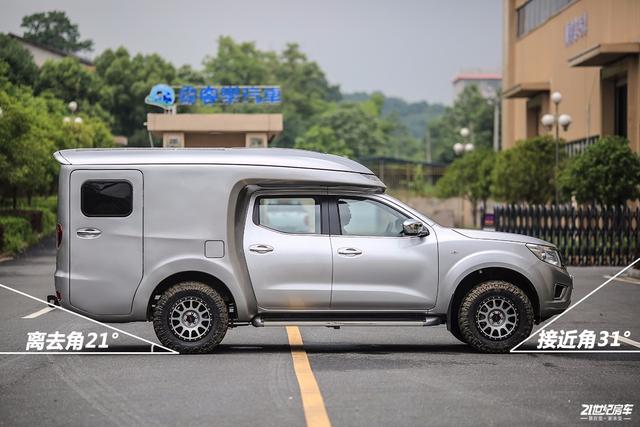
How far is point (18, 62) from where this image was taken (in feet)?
235

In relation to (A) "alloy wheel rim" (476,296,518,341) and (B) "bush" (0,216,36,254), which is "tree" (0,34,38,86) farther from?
(A) "alloy wheel rim" (476,296,518,341)

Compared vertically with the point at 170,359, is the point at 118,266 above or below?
above

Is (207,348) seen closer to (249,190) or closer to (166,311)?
(166,311)

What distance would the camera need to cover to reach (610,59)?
4328 centimetres

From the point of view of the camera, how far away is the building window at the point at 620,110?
149 ft

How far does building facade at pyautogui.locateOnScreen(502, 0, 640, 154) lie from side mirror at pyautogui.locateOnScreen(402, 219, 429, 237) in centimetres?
3054

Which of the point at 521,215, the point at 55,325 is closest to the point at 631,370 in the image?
the point at 55,325

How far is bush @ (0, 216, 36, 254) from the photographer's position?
1371 inches

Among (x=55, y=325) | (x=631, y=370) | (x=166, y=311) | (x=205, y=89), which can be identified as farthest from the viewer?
(x=205, y=89)

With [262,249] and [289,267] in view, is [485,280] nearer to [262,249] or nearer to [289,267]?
[289,267]

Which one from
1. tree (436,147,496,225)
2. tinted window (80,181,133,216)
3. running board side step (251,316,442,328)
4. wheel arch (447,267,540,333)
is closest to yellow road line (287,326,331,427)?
running board side step (251,316,442,328)

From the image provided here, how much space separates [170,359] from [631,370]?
4420mm

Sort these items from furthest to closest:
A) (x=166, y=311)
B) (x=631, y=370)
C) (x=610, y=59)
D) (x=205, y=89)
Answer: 1. (x=205, y=89)
2. (x=610, y=59)
3. (x=166, y=311)
4. (x=631, y=370)

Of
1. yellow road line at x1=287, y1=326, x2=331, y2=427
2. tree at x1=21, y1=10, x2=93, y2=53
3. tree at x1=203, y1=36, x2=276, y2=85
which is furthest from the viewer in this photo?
tree at x1=203, y1=36, x2=276, y2=85
